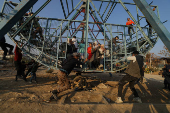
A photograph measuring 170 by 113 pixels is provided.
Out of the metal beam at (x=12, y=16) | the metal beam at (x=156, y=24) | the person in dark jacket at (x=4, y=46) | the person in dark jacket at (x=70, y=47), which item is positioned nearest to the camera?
the metal beam at (x=156, y=24)

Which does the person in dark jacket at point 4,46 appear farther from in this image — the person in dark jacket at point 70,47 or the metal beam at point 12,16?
the metal beam at point 12,16

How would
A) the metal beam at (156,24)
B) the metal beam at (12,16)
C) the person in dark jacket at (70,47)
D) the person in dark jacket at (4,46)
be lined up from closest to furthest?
the metal beam at (156,24) < the metal beam at (12,16) < the person in dark jacket at (4,46) < the person in dark jacket at (70,47)

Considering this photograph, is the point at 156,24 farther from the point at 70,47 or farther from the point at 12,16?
the point at 70,47

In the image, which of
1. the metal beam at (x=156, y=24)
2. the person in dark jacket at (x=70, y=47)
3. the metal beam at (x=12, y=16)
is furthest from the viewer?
the person in dark jacket at (x=70, y=47)

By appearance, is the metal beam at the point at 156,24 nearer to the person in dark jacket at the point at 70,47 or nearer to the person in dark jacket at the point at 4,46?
the person in dark jacket at the point at 70,47

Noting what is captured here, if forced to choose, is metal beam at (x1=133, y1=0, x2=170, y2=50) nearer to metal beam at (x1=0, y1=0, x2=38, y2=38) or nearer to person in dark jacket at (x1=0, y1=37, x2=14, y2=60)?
metal beam at (x1=0, y1=0, x2=38, y2=38)

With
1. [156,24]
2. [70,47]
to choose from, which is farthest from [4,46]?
[156,24]

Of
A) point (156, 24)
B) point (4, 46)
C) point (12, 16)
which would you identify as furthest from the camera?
point (4, 46)

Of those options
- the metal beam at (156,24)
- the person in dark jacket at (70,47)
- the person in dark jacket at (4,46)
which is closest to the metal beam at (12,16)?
the metal beam at (156,24)

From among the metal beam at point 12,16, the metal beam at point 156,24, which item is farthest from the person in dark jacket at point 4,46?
the metal beam at point 156,24

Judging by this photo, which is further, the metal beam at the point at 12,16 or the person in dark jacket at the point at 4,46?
the person in dark jacket at the point at 4,46

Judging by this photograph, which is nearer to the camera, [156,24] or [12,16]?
[156,24]

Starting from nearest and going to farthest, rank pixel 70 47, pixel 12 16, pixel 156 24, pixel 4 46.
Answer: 1. pixel 156 24
2. pixel 12 16
3. pixel 4 46
4. pixel 70 47

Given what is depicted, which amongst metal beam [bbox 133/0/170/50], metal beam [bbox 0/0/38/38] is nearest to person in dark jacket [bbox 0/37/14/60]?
metal beam [bbox 0/0/38/38]
